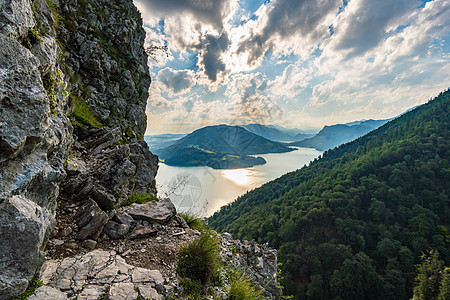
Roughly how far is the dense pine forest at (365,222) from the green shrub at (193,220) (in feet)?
194

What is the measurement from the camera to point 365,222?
6669 centimetres

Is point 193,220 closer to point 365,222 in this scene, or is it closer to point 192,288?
point 192,288

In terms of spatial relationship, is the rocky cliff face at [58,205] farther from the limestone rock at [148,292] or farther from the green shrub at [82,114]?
the green shrub at [82,114]

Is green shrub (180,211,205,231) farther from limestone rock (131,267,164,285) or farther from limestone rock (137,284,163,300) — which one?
limestone rock (137,284,163,300)

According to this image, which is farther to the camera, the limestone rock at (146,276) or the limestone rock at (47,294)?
the limestone rock at (146,276)

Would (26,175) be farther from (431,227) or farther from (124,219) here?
(431,227)

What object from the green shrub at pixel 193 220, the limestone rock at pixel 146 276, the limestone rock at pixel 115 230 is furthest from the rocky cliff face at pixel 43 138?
the green shrub at pixel 193 220

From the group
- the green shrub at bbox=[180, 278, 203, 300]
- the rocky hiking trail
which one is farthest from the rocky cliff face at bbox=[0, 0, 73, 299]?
the green shrub at bbox=[180, 278, 203, 300]

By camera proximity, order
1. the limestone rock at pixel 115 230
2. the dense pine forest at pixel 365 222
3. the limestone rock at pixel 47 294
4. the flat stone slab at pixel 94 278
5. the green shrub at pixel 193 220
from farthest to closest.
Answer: the dense pine forest at pixel 365 222 → the green shrub at pixel 193 220 → the limestone rock at pixel 115 230 → the flat stone slab at pixel 94 278 → the limestone rock at pixel 47 294

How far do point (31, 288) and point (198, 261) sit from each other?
271cm

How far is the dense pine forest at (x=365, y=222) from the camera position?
5159 centimetres

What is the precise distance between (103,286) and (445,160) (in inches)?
4774

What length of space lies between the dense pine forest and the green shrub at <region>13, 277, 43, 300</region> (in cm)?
6299

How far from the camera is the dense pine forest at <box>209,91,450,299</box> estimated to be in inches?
2031
